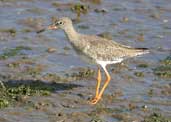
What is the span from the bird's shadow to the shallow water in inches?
6.2

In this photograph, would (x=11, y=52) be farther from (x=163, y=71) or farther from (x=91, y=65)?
(x=163, y=71)

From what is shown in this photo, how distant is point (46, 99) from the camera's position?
11.1 meters

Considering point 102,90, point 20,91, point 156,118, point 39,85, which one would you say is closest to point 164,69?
point 102,90

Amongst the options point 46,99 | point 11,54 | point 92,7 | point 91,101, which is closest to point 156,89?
point 91,101

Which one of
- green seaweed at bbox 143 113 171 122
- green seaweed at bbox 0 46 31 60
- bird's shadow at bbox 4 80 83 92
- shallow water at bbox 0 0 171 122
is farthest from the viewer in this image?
green seaweed at bbox 0 46 31 60

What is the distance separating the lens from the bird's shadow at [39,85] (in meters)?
11.6

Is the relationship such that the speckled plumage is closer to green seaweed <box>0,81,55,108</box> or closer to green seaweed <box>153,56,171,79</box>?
green seaweed <box>153,56,171,79</box>

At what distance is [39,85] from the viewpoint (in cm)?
1177

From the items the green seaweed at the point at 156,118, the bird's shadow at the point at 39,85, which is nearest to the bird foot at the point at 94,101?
the bird's shadow at the point at 39,85

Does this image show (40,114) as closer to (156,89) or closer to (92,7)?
(156,89)

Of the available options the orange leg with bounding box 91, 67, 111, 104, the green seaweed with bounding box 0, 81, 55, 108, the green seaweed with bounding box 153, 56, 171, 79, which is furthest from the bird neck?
the green seaweed with bounding box 153, 56, 171, 79

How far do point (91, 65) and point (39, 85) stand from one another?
151 centimetres

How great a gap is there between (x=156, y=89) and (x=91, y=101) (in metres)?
1.32

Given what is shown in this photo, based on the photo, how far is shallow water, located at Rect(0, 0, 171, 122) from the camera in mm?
10719
